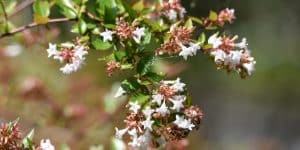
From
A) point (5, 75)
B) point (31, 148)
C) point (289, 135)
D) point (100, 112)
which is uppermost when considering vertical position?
point (289, 135)

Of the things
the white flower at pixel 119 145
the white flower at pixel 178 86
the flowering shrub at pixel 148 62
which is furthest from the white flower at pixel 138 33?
the white flower at pixel 119 145

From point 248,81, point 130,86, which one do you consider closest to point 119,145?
point 130,86

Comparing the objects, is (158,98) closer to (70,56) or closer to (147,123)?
(147,123)

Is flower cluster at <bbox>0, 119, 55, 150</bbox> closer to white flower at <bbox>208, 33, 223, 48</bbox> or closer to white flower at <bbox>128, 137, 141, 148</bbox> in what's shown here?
white flower at <bbox>128, 137, 141, 148</bbox>

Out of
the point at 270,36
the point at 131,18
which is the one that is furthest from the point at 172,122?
the point at 270,36

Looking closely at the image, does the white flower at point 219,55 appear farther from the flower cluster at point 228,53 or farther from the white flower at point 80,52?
the white flower at point 80,52

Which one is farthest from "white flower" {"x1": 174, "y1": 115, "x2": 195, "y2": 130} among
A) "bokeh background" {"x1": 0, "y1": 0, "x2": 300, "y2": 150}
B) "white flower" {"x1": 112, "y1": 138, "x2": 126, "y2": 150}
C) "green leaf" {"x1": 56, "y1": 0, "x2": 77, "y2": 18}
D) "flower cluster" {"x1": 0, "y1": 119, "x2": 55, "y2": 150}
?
"bokeh background" {"x1": 0, "y1": 0, "x2": 300, "y2": 150}

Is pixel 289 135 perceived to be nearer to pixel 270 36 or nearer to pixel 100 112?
pixel 270 36
